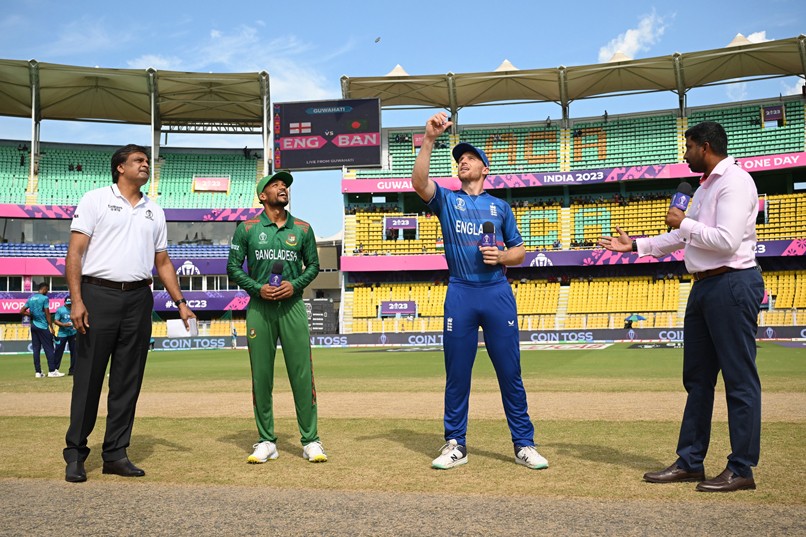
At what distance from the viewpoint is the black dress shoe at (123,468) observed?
5664mm

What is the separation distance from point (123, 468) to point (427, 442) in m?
2.74

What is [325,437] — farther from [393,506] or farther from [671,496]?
[671,496]

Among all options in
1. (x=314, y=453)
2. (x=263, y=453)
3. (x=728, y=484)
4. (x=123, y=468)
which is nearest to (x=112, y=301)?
(x=123, y=468)

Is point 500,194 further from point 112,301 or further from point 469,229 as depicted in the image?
point 112,301

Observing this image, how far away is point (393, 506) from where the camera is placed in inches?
176

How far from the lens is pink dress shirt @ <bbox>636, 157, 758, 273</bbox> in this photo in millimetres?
5109

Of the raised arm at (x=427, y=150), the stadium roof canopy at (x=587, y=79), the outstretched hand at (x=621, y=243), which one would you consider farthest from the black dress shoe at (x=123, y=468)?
the stadium roof canopy at (x=587, y=79)

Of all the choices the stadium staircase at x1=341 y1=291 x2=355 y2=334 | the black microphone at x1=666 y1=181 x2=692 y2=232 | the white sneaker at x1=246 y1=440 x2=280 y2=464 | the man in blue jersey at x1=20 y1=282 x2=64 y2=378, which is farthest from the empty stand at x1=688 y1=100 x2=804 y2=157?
the white sneaker at x1=246 y1=440 x2=280 y2=464

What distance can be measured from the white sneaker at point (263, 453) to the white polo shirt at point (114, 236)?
1.72 metres

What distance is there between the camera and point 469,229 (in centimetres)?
636

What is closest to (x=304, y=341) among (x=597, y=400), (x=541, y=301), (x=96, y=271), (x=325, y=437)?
(x=325, y=437)

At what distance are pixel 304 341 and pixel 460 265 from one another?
1577 mm

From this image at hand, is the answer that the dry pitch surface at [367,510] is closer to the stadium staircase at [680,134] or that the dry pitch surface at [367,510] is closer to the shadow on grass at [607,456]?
the shadow on grass at [607,456]

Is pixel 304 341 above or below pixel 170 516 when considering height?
above
